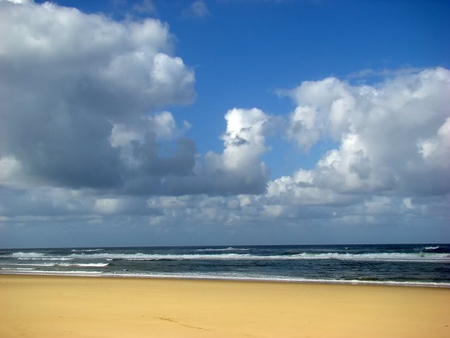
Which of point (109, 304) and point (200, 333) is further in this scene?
point (109, 304)

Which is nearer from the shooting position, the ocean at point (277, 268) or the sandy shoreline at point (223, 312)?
the sandy shoreline at point (223, 312)

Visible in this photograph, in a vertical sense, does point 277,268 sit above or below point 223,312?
below

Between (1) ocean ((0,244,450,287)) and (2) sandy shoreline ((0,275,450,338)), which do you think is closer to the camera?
(2) sandy shoreline ((0,275,450,338))

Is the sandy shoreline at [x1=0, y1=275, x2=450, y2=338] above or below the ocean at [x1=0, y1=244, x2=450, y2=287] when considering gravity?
above

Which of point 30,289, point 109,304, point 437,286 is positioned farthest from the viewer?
point 437,286

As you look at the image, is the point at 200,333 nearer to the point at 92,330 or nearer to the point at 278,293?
the point at 92,330

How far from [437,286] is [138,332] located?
15885 millimetres

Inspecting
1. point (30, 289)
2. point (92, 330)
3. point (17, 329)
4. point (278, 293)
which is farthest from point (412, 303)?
point (30, 289)

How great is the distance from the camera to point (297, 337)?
28.3ft

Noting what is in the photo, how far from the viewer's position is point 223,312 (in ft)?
38.1

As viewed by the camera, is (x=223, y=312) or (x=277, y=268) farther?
(x=277, y=268)

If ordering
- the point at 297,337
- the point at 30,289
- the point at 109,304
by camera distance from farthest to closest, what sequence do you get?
the point at 30,289 < the point at 109,304 < the point at 297,337

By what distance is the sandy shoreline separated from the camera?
916 cm

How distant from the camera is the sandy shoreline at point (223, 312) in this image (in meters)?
9.16
